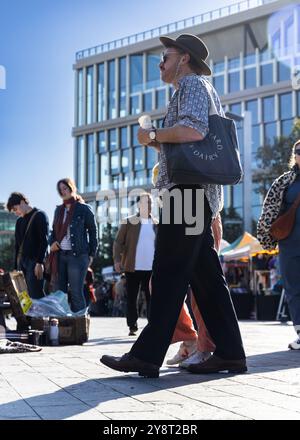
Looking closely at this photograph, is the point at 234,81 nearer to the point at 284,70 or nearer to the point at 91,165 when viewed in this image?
the point at 284,70

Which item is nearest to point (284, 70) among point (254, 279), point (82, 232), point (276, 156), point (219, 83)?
point (219, 83)

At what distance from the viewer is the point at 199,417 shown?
9.41ft

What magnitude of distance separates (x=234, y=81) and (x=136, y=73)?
38.1ft

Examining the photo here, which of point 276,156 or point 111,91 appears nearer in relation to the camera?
point 276,156

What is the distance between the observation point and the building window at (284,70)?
61.8 metres

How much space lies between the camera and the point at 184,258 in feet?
13.9

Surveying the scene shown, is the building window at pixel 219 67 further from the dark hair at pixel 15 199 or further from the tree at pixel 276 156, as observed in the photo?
the dark hair at pixel 15 199

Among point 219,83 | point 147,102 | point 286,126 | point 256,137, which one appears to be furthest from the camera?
point 147,102

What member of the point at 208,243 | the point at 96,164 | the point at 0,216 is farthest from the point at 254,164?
the point at 208,243

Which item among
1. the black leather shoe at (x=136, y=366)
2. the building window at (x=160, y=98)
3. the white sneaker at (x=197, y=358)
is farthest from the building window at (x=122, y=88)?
the black leather shoe at (x=136, y=366)

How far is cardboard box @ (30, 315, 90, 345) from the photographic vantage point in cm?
719

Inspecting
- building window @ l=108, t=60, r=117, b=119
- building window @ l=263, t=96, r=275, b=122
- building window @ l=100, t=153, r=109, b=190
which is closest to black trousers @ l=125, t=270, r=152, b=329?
building window @ l=263, t=96, r=275, b=122

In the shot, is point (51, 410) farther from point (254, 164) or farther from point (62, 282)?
point (254, 164)

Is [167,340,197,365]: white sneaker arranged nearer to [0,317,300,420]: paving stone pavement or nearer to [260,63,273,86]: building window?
[0,317,300,420]: paving stone pavement
